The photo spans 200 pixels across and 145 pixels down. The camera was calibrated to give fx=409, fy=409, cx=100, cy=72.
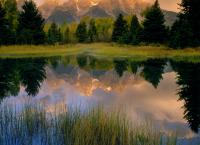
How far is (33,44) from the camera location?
7388 centimetres

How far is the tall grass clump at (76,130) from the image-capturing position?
11.9 m

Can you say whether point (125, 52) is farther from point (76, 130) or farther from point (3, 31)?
point (76, 130)

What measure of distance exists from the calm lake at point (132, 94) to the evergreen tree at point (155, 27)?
969 inches

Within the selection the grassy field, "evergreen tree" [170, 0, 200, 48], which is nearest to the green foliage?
the grassy field

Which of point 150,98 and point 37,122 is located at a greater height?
point 37,122

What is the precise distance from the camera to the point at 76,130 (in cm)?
1192

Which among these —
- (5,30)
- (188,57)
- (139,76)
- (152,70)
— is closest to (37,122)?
(139,76)

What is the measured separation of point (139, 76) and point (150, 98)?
41.3 ft

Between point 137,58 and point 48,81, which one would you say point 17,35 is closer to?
point 137,58

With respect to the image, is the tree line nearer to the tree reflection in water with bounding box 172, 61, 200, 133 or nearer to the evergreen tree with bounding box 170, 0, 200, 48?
the evergreen tree with bounding box 170, 0, 200, 48

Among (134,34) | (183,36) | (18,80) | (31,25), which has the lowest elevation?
(18,80)

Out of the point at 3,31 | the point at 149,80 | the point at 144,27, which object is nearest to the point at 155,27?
the point at 144,27

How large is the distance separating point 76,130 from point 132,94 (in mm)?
16341

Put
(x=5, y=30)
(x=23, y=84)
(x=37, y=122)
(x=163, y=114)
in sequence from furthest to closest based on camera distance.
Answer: (x=5, y=30), (x=23, y=84), (x=163, y=114), (x=37, y=122)
